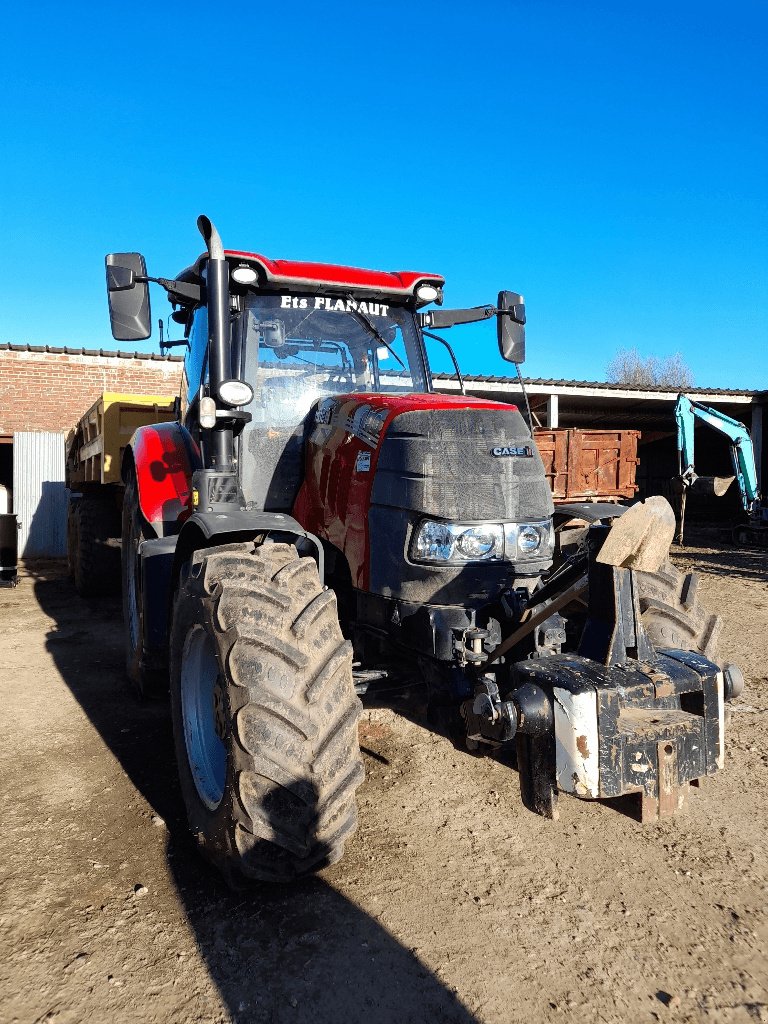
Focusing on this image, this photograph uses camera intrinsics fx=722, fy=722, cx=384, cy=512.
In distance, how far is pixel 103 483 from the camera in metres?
7.86

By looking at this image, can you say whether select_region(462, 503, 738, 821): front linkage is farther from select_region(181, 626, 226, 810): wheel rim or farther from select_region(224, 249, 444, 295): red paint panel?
select_region(224, 249, 444, 295): red paint panel

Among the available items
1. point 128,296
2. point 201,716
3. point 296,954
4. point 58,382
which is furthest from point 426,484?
point 58,382

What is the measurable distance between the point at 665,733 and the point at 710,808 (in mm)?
1522

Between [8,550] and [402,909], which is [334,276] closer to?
[402,909]

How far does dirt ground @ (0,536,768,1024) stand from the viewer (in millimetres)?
2170

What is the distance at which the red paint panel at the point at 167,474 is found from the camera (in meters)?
4.39

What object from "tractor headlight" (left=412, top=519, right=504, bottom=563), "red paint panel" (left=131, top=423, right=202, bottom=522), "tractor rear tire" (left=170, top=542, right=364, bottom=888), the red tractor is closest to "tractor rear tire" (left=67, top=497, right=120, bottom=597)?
the red tractor

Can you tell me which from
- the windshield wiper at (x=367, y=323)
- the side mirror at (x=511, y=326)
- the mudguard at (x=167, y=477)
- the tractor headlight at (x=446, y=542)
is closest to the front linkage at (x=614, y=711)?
the tractor headlight at (x=446, y=542)

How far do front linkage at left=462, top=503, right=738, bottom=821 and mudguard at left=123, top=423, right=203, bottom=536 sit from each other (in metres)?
2.52

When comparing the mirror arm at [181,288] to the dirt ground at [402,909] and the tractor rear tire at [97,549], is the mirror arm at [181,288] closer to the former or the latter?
the dirt ground at [402,909]

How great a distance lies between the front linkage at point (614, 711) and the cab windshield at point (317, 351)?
1957mm

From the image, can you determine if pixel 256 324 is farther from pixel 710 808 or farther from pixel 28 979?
pixel 710 808

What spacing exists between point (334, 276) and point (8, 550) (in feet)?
25.5

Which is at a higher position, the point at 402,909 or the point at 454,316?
the point at 454,316
